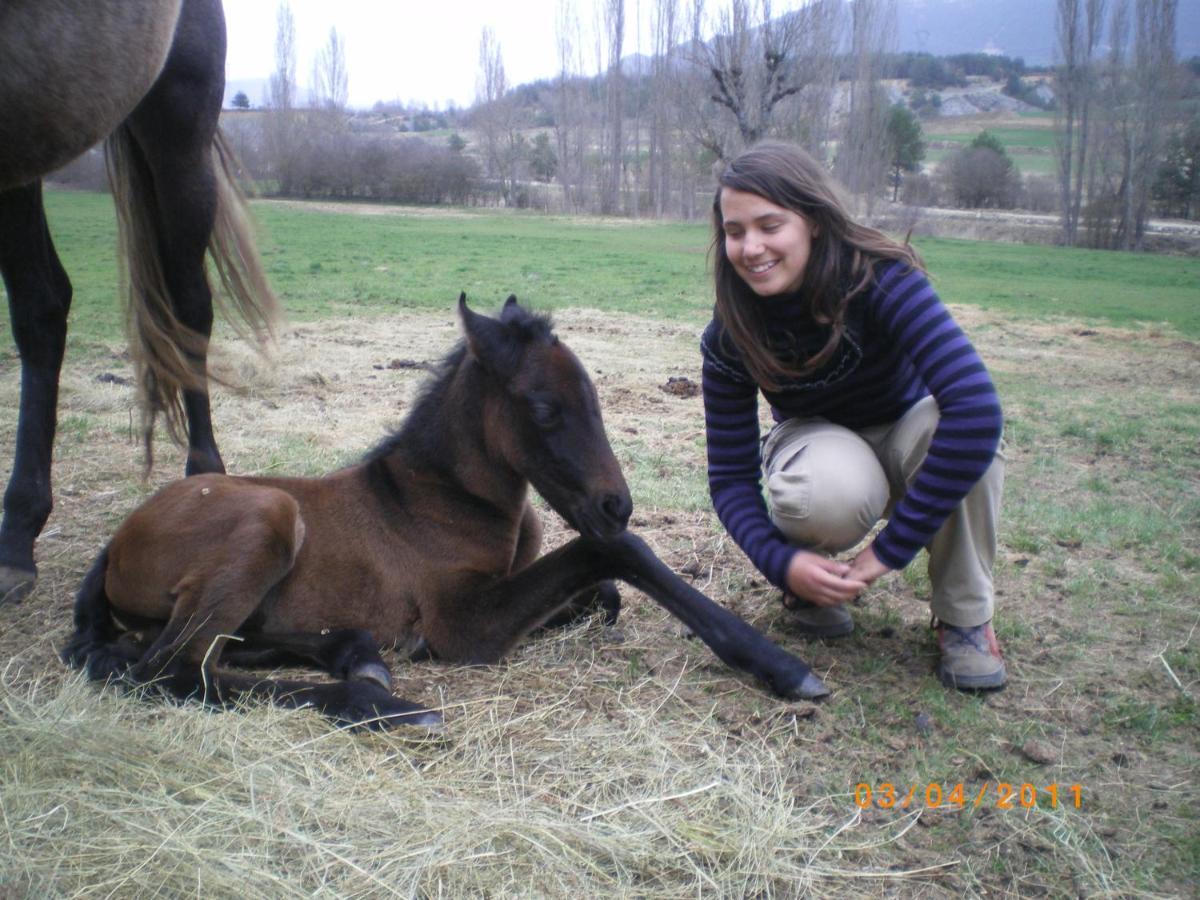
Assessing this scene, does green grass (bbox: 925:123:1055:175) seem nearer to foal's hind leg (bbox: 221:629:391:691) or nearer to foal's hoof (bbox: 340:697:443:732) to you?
foal's hind leg (bbox: 221:629:391:691)

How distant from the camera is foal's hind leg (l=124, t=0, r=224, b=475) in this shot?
144 inches

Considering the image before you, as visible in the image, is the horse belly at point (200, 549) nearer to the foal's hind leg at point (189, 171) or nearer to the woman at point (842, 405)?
the foal's hind leg at point (189, 171)

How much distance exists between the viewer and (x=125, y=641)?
119 inches

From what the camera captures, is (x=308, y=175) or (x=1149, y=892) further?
(x=308, y=175)

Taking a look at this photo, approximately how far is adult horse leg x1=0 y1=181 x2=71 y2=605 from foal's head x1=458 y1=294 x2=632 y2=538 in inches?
74.0

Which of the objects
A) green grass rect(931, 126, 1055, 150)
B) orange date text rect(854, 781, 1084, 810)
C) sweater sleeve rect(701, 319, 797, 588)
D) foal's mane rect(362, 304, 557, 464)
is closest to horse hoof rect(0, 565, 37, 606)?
foal's mane rect(362, 304, 557, 464)

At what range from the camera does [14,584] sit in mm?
3432

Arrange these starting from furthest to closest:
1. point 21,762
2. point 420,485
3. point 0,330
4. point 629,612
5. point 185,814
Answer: point 0,330 → point 629,612 → point 420,485 → point 21,762 → point 185,814

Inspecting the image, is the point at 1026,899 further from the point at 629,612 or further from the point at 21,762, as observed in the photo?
the point at 21,762

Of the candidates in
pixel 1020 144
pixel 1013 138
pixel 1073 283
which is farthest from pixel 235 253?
pixel 1013 138

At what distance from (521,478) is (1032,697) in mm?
1688

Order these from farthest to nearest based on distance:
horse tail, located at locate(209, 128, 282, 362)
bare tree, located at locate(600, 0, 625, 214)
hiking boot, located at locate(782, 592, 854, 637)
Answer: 1. bare tree, located at locate(600, 0, 625, 214)
2. horse tail, located at locate(209, 128, 282, 362)
3. hiking boot, located at locate(782, 592, 854, 637)

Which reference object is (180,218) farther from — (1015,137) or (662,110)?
(1015,137)

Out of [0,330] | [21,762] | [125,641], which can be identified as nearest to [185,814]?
[21,762]
